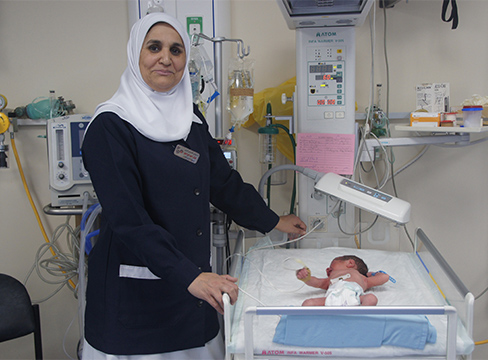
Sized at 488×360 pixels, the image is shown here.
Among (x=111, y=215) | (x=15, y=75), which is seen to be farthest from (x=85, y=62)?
(x=111, y=215)

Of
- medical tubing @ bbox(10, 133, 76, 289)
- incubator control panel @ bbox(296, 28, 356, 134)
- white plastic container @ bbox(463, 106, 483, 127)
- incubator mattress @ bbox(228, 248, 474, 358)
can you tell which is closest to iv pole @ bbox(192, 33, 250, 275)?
incubator mattress @ bbox(228, 248, 474, 358)

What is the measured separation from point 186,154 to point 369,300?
760 mm

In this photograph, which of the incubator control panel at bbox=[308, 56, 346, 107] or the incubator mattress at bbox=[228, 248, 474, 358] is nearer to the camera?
the incubator mattress at bbox=[228, 248, 474, 358]

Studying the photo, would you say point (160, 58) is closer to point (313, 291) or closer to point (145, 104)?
point (145, 104)

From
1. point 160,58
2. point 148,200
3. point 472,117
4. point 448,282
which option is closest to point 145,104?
point 160,58

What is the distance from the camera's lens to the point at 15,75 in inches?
104

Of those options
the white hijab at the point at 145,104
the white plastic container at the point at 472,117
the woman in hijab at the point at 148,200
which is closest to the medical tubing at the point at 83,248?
the woman in hijab at the point at 148,200

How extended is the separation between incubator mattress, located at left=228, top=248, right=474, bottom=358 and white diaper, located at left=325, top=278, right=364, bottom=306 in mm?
106

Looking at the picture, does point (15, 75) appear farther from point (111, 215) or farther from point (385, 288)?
point (385, 288)

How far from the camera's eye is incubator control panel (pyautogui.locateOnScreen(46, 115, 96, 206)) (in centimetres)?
222

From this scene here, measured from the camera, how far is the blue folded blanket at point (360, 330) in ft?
4.08

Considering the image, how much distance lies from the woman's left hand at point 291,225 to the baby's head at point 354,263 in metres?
0.27

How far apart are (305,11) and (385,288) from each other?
1086 mm

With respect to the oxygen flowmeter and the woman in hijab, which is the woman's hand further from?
the oxygen flowmeter
